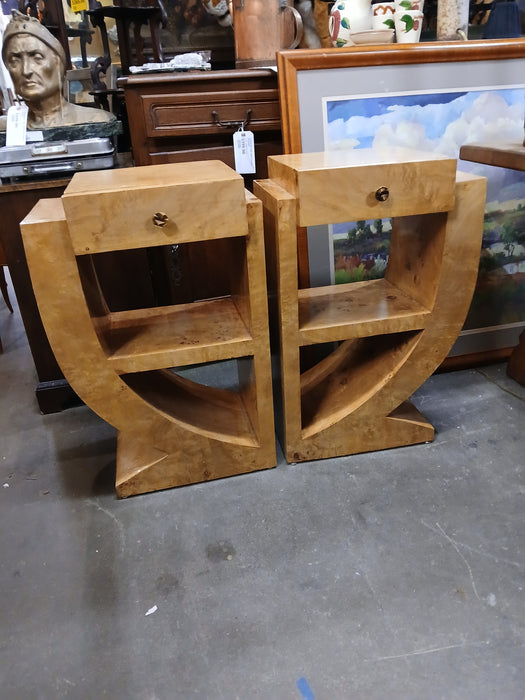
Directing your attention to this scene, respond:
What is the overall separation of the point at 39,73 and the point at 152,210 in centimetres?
92

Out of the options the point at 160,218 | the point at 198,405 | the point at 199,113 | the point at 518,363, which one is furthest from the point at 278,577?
the point at 199,113

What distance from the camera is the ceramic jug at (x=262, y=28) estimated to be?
1839mm

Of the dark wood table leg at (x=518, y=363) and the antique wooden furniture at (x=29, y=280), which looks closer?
the antique wooden furniture at (x=29, y=280)

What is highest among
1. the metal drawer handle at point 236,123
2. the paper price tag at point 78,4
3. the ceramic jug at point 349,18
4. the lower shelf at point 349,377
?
the paper price tag at point 78,4

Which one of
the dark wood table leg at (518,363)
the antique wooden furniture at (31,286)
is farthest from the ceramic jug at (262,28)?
the dark wood table leg at (518,363)

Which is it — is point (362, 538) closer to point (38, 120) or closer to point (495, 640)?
point (495, 640)

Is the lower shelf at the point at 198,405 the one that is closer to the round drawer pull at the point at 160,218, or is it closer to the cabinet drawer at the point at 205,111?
the round drawer pull at the point at 160,218

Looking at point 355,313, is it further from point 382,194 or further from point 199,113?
point 199,113

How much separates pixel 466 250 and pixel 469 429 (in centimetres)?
58

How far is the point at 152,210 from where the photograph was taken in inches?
44.5

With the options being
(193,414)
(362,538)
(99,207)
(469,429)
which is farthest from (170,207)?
(469,429)

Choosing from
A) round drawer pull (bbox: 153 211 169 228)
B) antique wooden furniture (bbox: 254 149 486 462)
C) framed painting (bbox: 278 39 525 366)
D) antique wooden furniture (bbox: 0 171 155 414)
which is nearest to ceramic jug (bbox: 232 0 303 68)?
framed painting (bbox: 278 39 525 366)

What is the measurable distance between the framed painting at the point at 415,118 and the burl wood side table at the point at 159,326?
450 mm

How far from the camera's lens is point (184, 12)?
106 inches
